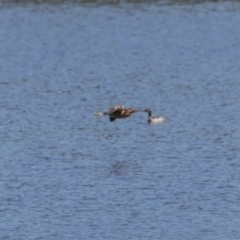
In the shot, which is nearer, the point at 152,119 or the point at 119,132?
the point at 119,132

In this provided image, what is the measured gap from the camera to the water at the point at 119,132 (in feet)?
46.1

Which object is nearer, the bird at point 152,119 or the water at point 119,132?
the water at point 119,132

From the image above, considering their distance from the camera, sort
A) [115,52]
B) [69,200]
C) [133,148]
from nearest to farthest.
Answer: [69,200] < [133,148] < [115,52]

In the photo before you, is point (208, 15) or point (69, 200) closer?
point (69, 200)

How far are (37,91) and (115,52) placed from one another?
6485 millimetres

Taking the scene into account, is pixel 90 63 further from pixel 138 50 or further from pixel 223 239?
pixel 223 239

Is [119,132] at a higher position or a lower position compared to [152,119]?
lower

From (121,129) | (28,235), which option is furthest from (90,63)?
(28,235)

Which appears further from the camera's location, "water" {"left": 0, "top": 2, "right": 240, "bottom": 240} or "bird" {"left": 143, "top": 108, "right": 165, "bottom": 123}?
"bird" {"left": 143, "top": 108, "right": 165, "bottom": 123}

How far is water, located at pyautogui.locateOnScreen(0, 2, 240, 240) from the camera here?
553 inches

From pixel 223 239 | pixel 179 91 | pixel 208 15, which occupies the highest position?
pixel 208 15

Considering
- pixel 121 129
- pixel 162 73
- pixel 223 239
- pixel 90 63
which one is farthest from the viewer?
pixel 90 63

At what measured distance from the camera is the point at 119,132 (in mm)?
19156

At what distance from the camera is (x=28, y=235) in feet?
43.7
